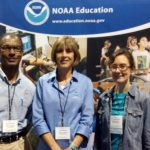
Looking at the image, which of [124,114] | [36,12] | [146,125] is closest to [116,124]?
[124,114]

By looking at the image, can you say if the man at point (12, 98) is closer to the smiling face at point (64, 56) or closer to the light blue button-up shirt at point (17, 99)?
the light blue button-up shirt at point (17, 99)

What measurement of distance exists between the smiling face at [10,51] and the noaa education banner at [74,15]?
0.67 m

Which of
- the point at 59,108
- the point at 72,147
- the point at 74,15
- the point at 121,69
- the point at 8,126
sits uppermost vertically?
the point at 74,15

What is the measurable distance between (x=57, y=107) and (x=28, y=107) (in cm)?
24

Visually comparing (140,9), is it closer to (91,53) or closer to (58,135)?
(91,53)

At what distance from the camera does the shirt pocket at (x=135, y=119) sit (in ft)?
7.90

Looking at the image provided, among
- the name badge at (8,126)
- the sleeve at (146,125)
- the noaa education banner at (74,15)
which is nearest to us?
the sleeve at (146,125)

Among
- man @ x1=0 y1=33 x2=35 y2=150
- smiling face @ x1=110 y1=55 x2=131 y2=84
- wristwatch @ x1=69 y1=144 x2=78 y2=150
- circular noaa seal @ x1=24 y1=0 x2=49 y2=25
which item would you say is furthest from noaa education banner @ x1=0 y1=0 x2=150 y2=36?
wristwatch @ x1=69 y1=144 x2=78 y2=150

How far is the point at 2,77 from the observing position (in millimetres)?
2559

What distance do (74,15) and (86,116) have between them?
973 mm

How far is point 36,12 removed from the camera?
3.16 meters

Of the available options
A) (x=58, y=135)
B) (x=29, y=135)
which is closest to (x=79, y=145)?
(x=58, y=135)

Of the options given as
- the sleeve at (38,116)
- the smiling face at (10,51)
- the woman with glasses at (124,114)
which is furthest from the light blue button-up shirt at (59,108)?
the smiling face at (10,51)

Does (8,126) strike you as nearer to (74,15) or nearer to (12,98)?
(12,98)
